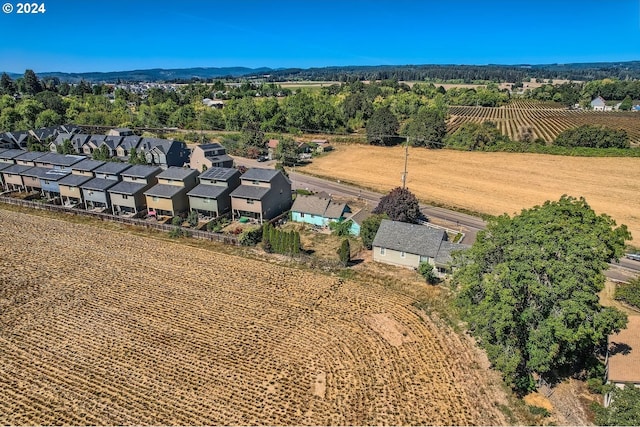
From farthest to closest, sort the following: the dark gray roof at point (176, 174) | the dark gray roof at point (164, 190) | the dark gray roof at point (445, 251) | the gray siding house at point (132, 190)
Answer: the gray siding house at point (132, 190) → the dark gray roof at point (176, 174) → the dark gray roof at point (164, 190) → the dark gray roof at point (445, 251)

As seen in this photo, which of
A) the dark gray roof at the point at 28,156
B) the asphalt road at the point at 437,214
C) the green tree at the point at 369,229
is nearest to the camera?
the asphalt road at the point at 437,214

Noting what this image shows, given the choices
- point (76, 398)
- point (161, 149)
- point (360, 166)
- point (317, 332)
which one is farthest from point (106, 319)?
point (360, 166)

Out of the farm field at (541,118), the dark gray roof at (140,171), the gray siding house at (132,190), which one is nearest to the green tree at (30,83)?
the dark gray roof at (140,171)

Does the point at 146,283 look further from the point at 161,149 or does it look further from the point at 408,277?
the point at 161,149

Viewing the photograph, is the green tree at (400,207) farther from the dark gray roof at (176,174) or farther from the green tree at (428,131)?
the green tree at (428,131)

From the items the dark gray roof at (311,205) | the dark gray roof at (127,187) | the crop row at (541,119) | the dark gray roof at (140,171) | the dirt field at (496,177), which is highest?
the crop row at (541,119)

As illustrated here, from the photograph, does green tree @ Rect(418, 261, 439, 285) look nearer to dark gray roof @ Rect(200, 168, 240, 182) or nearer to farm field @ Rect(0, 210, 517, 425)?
farm field @ Rect(0, 210, 517, 425)

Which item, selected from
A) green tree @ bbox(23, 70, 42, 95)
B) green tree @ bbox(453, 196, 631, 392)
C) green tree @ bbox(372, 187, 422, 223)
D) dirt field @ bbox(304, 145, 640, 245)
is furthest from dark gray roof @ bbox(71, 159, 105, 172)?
green tree @ bbox(23, 70, 42, 95)
